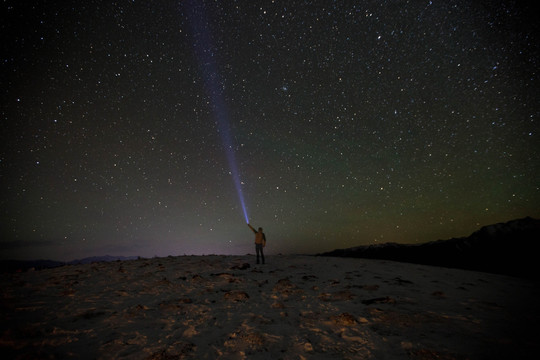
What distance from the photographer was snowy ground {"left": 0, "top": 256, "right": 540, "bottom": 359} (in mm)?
2973

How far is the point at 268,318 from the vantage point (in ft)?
13.5

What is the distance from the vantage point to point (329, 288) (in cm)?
608

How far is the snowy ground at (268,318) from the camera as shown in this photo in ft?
9.75

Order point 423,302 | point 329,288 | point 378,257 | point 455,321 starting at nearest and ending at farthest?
point 455,321
point 423,302
point 329,288
point 378,257

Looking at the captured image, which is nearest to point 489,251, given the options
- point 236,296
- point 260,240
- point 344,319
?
point 344,319

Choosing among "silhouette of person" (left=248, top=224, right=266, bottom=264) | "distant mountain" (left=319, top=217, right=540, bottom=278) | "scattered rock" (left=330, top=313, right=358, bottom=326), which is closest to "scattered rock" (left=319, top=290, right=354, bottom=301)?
"scattered rock" (left=330, top=313, right=358, bottom=326)

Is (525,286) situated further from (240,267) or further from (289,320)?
(240,267)

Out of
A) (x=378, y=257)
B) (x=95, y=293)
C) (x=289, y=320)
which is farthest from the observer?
(x=378, y=257)

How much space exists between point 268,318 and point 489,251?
10.2 m

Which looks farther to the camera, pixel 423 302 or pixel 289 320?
pixel 423 302

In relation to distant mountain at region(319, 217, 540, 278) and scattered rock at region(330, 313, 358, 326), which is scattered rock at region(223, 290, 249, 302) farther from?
distant mountain at region(319, 217, 540, 278)

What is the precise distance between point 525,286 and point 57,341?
10754 mm

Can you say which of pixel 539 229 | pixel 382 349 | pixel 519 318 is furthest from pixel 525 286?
pixel 382 349

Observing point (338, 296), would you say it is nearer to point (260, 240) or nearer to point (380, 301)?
point (380, 301)
